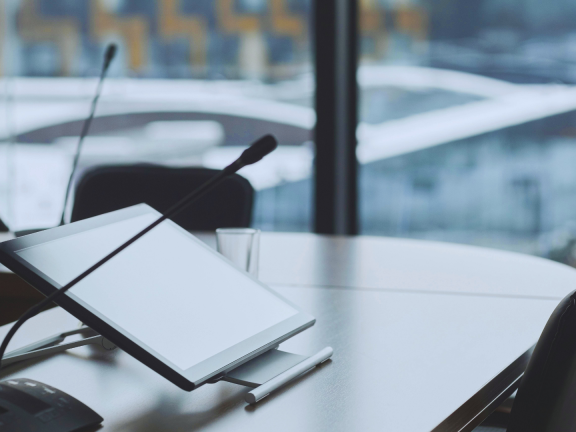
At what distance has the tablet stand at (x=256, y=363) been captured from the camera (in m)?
0.79

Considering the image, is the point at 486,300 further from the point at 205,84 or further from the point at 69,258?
the point at 205,84

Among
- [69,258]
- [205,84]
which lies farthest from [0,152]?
[69,258]

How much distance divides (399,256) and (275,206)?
1.89m

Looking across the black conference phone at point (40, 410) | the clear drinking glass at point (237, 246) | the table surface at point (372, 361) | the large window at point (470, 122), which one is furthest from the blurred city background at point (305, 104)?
the black conference phone at point (40, 410)

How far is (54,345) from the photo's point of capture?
0.94 meters

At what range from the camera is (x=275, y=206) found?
3590 mm

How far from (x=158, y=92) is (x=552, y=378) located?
10.3 feet

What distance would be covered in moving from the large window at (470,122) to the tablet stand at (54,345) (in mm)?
2567

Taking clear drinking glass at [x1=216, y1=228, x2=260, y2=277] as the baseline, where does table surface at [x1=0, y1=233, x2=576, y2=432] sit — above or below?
below

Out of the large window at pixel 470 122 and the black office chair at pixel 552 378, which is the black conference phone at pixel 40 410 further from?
the large window at pixel 470 122

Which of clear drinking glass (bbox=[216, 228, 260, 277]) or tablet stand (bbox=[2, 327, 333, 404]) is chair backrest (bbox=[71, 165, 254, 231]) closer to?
clear drinking glass (bbox=[216, 228, 260, 277])

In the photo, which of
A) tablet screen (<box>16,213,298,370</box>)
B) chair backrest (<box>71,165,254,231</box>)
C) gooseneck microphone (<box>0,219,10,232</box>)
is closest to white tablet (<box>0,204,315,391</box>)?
tablet screen (<box>16,213,298,370</box>)

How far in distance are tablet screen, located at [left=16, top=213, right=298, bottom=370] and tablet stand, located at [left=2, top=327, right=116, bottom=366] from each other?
14cm

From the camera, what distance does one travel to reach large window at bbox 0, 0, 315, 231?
3.47 metres
